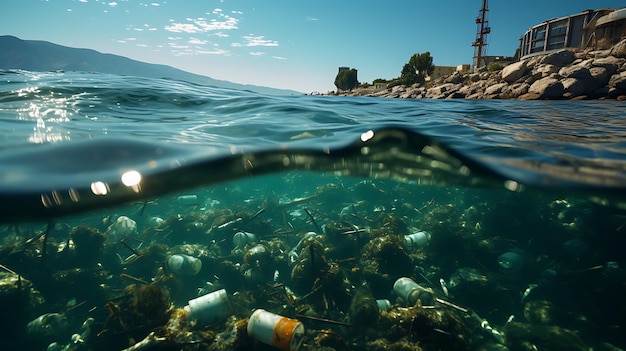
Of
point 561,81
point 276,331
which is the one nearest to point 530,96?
point 561,81

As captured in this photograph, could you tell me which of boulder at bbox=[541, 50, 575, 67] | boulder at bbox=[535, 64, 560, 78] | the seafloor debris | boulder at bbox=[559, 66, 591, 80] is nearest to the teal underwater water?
the seafloor debris

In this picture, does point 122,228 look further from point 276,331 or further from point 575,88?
point 575,88

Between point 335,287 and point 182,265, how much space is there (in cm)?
486

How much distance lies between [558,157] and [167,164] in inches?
298

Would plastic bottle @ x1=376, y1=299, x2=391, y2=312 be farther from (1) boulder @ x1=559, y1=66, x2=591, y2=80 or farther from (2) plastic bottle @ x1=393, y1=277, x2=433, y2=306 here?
(1) boulder @ x1=559, y1=66, x2=591, y2=80

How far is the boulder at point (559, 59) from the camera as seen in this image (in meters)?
36.1

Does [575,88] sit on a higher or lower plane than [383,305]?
higher

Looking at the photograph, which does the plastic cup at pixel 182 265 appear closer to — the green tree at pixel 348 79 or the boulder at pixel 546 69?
the boulder at pixel 546 69

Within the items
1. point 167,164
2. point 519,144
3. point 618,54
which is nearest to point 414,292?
point 519,144

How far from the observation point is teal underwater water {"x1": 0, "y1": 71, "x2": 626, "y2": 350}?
537 cm

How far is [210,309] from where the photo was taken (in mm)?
6578

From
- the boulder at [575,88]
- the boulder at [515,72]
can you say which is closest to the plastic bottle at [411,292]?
the boulder at [575,88]

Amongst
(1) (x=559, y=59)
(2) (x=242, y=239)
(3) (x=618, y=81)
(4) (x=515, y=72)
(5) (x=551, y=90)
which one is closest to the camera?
(2) (x=242, y=239)

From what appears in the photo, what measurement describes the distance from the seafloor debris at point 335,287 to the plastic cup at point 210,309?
23 millimetres
